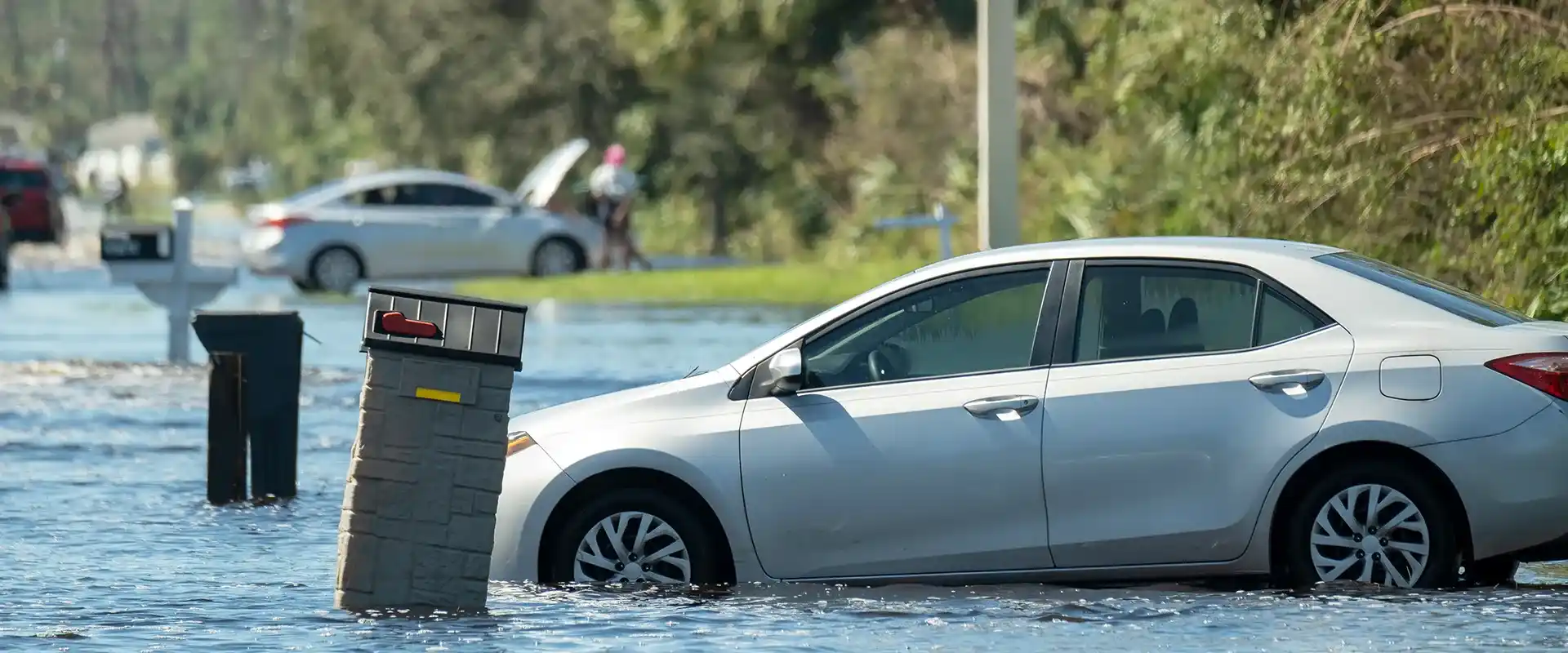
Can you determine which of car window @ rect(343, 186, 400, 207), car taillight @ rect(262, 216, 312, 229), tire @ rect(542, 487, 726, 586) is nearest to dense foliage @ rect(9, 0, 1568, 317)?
car window @ rect(343, 186, 400, 207)

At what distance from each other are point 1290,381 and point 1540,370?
2.69 feet

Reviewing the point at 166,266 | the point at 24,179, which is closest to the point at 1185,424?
the point at 166,266

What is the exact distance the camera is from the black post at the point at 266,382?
14.4m

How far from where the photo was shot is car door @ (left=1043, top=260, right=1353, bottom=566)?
10070 millimetres

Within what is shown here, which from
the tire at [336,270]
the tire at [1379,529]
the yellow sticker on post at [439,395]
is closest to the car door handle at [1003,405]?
the tire at [1379,529]

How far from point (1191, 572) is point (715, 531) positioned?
167 cm

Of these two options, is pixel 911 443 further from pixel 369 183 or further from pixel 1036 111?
pixel 1036 111

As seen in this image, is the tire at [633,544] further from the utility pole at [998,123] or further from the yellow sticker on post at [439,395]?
the utility pole at [998,123]

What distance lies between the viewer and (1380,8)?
57.4 ft

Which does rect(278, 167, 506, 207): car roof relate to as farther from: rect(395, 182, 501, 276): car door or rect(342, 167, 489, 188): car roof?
rect(395, 182, 501, 276): car door

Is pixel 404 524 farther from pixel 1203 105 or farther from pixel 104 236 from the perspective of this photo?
pixel 1203 105

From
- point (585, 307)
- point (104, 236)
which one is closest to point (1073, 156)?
point (585, 307)

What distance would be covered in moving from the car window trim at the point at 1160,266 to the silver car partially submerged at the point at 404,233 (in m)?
25.0

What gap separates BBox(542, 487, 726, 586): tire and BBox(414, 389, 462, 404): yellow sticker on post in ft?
2.68
